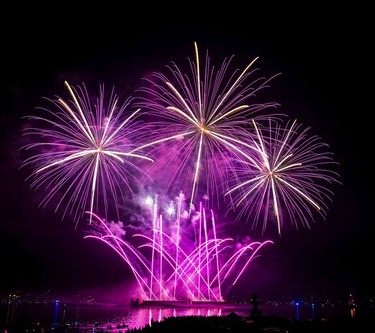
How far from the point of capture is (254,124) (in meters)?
29.0

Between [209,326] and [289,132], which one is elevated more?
[289,132]

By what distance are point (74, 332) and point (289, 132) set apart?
3052 cm

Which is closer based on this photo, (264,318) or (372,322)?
(372,322)

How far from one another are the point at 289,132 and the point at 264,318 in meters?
13.1

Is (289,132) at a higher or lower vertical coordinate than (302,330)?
higher

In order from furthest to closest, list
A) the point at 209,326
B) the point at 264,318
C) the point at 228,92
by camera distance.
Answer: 1. the point at 228,92
2. the point at 264,318
3. the point at 209,326

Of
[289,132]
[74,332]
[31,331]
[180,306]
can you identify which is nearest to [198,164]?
[289,132]

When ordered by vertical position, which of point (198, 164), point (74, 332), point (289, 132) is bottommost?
point (74, 332)

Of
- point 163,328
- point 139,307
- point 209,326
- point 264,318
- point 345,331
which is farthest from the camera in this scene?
point 139,307

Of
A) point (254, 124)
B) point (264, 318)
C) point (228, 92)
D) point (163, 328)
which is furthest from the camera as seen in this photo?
point (254, 124)

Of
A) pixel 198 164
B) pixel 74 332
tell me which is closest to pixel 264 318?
pixel 198 164

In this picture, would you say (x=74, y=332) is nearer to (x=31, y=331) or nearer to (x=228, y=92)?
(x=31, y=331)

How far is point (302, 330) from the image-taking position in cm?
2083

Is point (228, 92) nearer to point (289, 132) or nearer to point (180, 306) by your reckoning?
point (289, 132)
